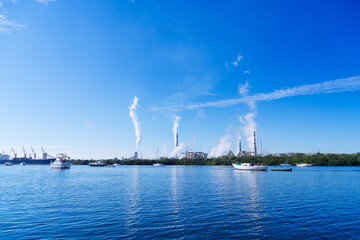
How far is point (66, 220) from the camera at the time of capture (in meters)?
26.2

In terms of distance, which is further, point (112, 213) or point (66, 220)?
point (112, 213)

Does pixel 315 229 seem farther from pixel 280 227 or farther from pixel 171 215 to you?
pixel 171 215

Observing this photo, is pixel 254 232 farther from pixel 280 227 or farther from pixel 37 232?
pixel 37 232

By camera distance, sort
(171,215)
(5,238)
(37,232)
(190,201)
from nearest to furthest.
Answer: (5,238), (37,232), (171,215), (190,201)

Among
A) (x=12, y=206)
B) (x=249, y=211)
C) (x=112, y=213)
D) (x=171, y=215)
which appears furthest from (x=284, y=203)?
(x=12, y=206)

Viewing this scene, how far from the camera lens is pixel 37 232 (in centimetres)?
2222

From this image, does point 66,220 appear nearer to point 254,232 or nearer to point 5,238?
point 5,238

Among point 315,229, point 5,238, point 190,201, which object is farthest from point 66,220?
point 315,229

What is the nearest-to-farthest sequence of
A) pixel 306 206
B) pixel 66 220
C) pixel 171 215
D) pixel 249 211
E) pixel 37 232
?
1. pixel 37 232
2. pixel 66 220
3. pixel 171 215
4. pixel 249 211
5. pixel 306 206

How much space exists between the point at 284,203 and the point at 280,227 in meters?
14.3

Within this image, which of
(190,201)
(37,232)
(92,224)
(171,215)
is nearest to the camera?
(37,232)

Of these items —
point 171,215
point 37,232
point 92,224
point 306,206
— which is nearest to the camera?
point 37,232

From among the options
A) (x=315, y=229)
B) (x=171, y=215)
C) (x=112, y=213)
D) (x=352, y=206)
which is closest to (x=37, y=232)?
(x=112, y=213)

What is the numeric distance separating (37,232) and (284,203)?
34.1 metres
